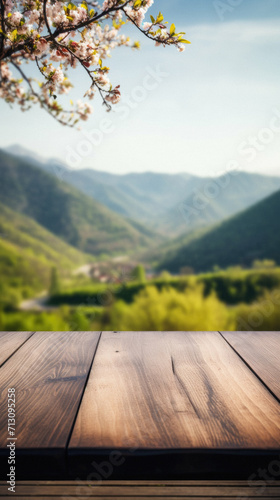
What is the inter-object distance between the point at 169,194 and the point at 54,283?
22.5 meters

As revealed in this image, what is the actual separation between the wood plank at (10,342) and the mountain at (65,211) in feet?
82.5

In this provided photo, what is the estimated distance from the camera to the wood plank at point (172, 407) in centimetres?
57

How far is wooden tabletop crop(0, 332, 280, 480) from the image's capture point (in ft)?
1.83

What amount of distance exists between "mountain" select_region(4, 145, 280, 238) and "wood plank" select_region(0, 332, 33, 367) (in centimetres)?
2347

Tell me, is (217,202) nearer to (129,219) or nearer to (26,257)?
(129,219)

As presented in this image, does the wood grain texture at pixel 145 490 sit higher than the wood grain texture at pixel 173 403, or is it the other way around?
the wood grain texture at pixel 173 403

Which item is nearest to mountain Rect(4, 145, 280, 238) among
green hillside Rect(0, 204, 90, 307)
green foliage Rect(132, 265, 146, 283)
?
green hillside Rect(0, 204, 90, 307)

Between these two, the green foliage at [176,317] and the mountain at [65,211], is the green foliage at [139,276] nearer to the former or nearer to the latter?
the green foliage at [176,317]

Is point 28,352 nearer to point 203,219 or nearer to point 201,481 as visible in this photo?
point 201,481

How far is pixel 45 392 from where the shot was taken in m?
0.78

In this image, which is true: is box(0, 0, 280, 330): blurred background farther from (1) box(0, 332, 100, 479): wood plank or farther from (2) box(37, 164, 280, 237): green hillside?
(1) box(0, 332, 100, 479): wood plank

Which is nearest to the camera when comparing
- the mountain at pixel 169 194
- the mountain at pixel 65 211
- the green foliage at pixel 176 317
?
the green foliage at pixel 176 317

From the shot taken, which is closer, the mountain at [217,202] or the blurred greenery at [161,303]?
the blurred greenery at [161,303]

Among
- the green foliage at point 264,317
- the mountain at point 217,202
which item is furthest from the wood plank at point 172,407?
the mountain at point 217,202
